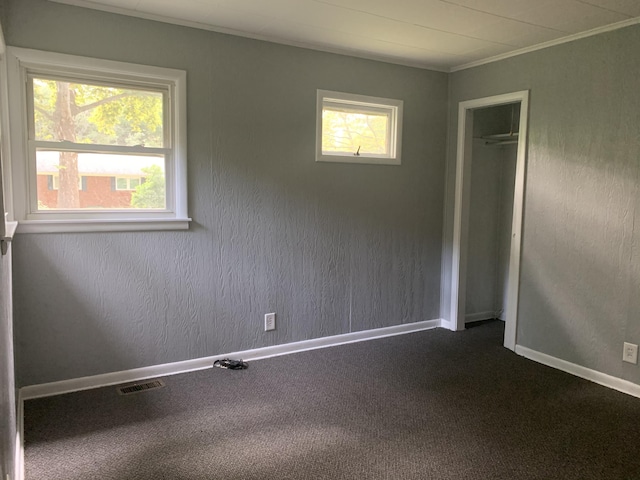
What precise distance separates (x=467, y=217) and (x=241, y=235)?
2070 millimetres

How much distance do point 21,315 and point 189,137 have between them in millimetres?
1482

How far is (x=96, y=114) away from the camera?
3.04 meters

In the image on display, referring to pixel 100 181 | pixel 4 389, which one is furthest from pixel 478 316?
pixel 4 389

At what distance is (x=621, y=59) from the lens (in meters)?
3.12

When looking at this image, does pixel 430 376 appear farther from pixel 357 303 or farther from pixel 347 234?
pixel 347 234

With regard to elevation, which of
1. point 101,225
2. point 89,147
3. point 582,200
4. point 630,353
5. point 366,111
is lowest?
point 630,353

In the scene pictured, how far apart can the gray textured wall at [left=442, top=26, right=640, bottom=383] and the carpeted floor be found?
1.16 ft

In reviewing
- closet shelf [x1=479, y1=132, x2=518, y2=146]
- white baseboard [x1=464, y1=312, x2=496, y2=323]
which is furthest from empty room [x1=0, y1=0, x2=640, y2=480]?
white baseboard [x1=464, y1=312, x2=496, y2=323]

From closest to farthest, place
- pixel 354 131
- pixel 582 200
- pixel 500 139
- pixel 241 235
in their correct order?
1. pixel 582 200
2. pixel 241 235
3. pixel 354 131
4. pixel 500 139

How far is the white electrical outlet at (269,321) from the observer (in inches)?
145

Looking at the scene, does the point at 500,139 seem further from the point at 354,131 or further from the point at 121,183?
the point at 121,183

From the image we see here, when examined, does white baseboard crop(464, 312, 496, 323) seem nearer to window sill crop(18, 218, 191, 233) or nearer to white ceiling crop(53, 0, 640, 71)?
white ceiling crop(53, 0, 640, 71)

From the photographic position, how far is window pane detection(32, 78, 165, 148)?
2.91 meters

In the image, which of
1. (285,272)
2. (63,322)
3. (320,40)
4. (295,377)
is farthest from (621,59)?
(63,322)
